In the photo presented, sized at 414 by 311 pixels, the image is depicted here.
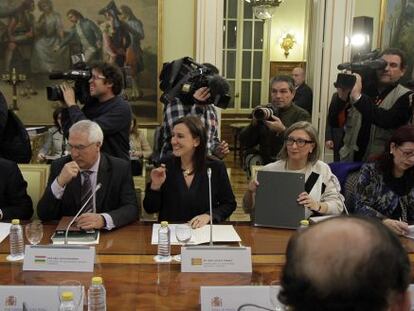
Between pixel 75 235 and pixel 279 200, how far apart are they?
98cm

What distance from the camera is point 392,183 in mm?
2775

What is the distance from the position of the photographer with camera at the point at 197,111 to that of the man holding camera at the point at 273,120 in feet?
1.20

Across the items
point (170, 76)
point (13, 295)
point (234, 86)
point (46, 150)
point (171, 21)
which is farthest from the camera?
point (234, 86)

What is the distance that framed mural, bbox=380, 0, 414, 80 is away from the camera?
222 inches

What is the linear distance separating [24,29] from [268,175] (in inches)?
172

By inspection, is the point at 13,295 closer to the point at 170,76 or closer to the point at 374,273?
the point at 374,273

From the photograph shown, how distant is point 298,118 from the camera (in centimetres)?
377

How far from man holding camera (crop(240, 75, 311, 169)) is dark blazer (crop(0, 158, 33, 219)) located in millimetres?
1608

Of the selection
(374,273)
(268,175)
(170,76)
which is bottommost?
(268,175)

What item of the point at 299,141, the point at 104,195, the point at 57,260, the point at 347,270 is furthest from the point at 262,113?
the point at 347,270

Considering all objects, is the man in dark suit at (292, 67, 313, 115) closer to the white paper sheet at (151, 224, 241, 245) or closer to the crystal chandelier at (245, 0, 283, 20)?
the crystal chandelier at (245, 0, 283, 20)

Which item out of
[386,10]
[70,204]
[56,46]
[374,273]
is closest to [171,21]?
[56,46]

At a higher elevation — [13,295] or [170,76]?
[170,76]

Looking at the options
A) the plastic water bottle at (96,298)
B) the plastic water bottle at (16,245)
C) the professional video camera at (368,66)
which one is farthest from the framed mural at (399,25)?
the plastic water bottle at (96,298)
